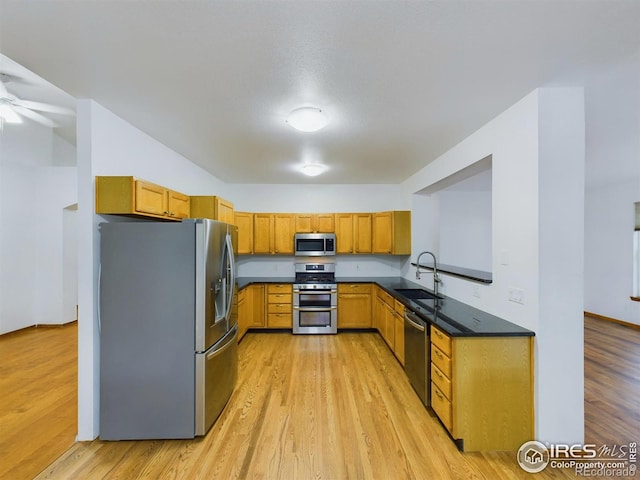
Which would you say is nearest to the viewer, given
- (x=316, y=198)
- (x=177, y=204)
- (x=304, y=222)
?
(x=177, y=204)

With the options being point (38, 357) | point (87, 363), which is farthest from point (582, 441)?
point (38, 357)

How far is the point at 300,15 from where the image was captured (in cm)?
132

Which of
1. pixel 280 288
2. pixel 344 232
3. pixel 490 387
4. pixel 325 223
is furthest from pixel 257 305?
pixel 490 387

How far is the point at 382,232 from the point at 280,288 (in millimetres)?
2052

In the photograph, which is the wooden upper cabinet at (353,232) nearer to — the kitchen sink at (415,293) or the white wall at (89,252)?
the kitchen sink at (415,293)

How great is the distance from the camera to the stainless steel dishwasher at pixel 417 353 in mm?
2521

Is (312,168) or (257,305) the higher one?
(312,168)

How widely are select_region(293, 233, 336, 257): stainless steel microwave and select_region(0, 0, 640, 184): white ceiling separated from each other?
2.52 m

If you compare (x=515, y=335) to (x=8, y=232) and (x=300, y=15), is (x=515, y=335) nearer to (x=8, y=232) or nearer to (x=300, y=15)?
(x=300, y=15)

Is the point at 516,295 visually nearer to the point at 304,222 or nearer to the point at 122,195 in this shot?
the point at 122,195

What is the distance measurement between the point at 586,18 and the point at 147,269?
3.09 meters

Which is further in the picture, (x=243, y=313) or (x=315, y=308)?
(x=315, y=308)

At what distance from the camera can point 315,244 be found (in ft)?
16.3

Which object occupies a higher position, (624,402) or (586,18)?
(586,18)
